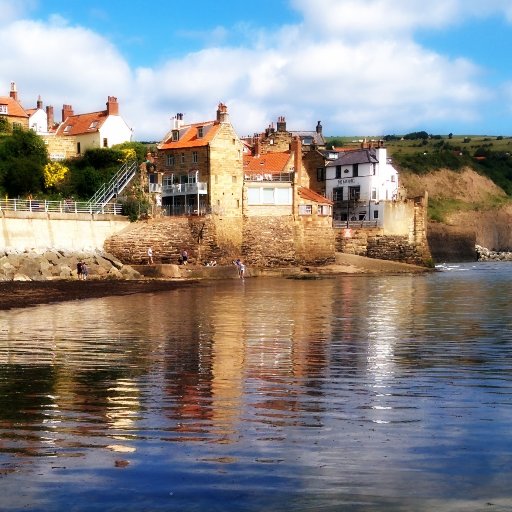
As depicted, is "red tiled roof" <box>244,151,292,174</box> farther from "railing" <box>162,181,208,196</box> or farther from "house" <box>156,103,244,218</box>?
"railing" <box>162,181,208,196</box>

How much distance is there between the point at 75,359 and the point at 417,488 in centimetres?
992

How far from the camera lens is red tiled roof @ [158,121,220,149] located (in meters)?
58.3

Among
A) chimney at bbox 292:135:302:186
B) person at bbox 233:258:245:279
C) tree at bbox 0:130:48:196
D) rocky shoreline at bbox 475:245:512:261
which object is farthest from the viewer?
rocky shoreline at bbox 475:245:512:261

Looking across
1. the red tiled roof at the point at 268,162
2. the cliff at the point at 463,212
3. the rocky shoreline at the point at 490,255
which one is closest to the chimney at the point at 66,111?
the red tiled roof at the point at 268,162

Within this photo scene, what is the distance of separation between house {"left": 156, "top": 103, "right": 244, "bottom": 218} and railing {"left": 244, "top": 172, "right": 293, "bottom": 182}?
140cm

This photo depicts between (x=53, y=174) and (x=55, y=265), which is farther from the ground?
(x=53, y=174)

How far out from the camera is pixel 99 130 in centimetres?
6819

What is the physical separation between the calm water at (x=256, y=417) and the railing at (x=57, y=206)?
29603 millimetres

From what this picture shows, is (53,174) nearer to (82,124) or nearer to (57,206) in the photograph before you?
(57,206)

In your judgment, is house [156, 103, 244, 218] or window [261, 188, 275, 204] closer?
house [156, 103, 244, 218]

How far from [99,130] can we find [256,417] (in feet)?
197

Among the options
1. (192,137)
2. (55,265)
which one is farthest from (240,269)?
(55,265)

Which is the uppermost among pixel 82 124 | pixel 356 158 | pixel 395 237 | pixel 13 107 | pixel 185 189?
pixel 13 107

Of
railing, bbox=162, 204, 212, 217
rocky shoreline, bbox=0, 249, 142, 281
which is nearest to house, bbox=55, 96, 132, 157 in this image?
railing, bbox=162, 204, 212, 217
